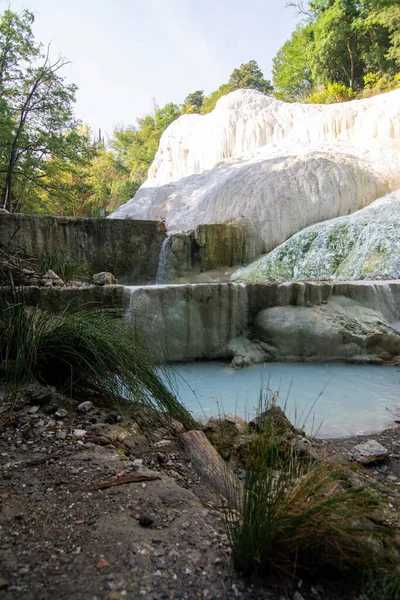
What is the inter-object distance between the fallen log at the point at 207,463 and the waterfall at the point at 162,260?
7.45m

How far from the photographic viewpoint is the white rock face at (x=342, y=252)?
7.81 m

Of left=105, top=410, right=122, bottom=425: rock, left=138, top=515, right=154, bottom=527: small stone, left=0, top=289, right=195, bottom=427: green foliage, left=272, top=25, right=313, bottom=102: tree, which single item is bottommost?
left=138, top=515, right=154, bottom=527: small stone

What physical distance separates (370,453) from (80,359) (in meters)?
2.09

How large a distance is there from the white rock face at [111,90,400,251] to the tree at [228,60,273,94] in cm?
1504

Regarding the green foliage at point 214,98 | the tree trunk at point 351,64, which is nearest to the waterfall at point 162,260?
the tree trunk at point 351,64

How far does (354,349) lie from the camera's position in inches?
208

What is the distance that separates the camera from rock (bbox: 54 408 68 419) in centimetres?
194

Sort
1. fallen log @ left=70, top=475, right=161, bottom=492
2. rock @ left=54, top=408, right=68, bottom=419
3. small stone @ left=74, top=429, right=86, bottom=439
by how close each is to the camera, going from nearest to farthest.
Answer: fallen log @ left=70, top=475, right=161, bottom=492
small stone @ left=74, top=429, right=86, bottom=439
rock @ left=54, top=408, right=68, bottom=419

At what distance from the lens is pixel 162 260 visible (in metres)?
9.42

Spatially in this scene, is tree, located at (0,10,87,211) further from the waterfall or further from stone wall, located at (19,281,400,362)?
stone wall, located at (19,281,400,362)

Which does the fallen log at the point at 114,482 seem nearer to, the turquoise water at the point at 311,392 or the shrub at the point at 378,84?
the turquoise water at the point at 311,392

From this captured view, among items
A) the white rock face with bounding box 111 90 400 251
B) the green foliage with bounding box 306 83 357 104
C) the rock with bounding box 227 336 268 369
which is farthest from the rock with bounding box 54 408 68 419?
the green foliage with bounding box 306 83 357 104

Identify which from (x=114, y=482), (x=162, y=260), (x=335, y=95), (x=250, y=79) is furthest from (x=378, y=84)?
(x=114, y=482)

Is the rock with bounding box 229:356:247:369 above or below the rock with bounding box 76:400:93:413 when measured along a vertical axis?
below
